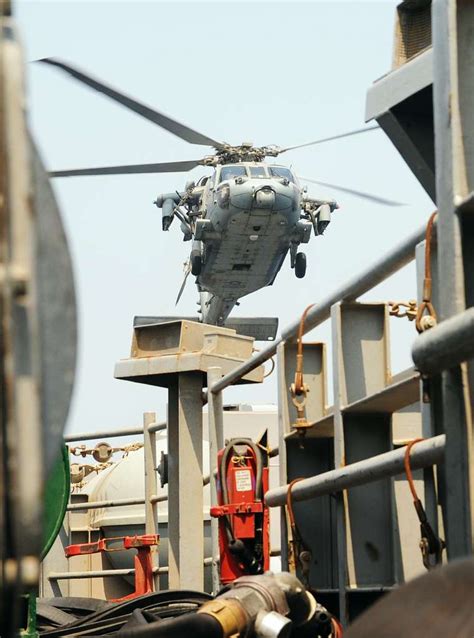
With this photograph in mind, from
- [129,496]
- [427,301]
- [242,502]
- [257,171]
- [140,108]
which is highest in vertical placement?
[140,108]

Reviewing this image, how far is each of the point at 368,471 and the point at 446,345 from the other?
142 cm

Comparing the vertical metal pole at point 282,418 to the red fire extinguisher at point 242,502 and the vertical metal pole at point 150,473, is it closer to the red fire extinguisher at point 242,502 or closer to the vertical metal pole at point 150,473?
the red fire extinguisher at point 242,502

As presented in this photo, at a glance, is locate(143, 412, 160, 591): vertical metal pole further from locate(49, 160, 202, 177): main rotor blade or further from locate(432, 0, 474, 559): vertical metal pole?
locate(49, 160, 202, 177): main rotor blade

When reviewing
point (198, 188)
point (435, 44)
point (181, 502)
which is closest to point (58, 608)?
point (181, 502)

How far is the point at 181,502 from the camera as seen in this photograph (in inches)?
446

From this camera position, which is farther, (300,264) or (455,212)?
(300,264)

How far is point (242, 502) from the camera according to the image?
8.44 metres

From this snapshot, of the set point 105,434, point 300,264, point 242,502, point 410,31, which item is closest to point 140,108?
point 300,264

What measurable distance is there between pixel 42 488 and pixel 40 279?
0.38m

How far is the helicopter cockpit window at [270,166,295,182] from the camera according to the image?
146 feet

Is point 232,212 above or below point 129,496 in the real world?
above

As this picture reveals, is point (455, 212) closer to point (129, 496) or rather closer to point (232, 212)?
point (129, 496)

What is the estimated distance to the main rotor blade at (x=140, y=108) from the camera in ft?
130

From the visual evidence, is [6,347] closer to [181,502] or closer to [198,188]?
[181,502]
